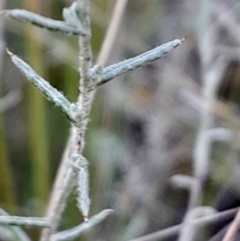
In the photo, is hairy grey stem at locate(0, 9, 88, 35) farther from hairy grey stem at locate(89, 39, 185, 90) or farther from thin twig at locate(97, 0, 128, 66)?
thin twig at locate(97, 0, 128, 66)

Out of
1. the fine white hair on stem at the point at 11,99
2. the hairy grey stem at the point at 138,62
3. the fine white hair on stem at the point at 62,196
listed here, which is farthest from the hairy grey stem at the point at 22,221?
the fine white hair on stem at the point at 11,99

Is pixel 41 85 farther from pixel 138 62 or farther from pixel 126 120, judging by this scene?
pixel 126 120

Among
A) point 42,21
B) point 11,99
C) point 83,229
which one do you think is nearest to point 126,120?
point 11,99

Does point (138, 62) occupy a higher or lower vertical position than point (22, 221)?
higher

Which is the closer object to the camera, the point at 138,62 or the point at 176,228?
the point at 138,62

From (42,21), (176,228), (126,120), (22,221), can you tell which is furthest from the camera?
(126,120)

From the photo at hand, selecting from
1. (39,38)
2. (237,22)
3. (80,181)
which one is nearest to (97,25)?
(39,38)

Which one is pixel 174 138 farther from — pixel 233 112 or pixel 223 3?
pixel 223 3

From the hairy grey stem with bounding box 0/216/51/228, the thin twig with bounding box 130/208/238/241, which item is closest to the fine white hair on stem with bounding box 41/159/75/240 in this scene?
the hairy grey stem with bounding box 0/216/51/228
